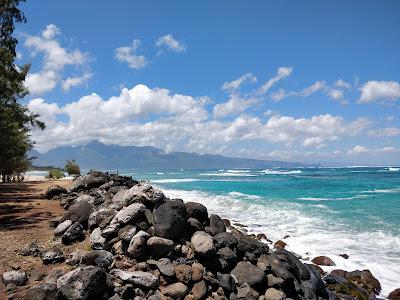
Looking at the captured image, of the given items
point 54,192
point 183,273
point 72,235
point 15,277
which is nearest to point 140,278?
point 183,273

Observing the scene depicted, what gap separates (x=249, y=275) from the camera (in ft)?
34.4

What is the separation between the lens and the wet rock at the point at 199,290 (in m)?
9.37

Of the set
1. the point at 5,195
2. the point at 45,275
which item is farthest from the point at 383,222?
the point at 5,195

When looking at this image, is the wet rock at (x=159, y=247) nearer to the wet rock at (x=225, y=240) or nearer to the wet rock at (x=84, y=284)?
the wet rock at (x=225, y=240)

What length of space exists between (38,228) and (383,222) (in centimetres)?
2216

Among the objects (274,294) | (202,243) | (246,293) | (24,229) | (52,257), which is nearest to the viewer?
(246,293)

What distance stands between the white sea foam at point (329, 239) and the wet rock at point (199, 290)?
808 centimetres

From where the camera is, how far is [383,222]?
26547 mm

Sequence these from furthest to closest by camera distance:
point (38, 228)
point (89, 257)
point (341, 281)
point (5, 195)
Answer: point (5, 195), point (38, 228), point (341, 281), point (89, 257)

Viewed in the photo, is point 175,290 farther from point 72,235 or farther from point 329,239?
point 329,239

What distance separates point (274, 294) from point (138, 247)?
379cm

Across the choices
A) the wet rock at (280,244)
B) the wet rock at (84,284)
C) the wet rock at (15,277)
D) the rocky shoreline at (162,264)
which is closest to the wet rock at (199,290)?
the rocky shoreline at (162,264)

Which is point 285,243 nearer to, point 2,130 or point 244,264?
point 244,264

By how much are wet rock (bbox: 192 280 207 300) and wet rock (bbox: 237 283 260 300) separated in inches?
38.1
